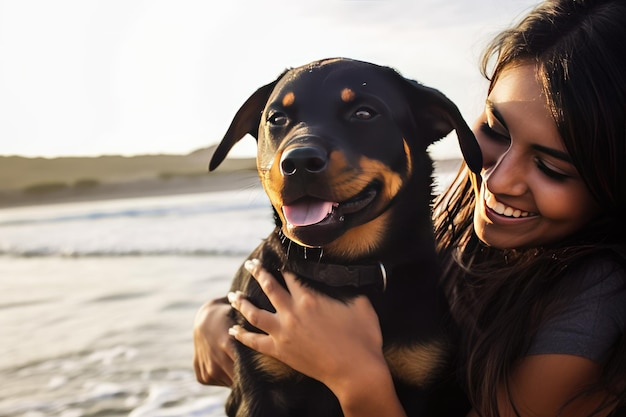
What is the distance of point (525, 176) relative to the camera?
1772 millimetres

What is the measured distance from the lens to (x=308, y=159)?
5.24 feet

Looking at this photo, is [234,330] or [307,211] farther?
[234,330]

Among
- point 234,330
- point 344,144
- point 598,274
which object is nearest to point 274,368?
point 234,330

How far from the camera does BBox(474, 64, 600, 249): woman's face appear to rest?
1.75 m

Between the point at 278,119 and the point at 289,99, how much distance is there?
68 millimetres

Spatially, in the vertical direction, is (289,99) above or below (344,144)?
above

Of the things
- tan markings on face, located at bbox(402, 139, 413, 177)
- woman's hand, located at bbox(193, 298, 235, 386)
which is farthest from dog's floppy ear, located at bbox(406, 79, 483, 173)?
woman's hand, located at bbox(193, 298, 235, 386)

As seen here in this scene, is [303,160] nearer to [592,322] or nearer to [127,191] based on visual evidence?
[592,322]

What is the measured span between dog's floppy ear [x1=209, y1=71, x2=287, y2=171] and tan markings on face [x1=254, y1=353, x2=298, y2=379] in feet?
1.92

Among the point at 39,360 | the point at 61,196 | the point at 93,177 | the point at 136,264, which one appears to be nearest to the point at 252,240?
the point at 136,264

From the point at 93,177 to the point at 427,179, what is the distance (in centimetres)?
1980

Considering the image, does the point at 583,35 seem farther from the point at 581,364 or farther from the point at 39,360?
the point at 39,360

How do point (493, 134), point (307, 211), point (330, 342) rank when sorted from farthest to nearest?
point (493, 134)
point (330, 342)
point (307, 211)

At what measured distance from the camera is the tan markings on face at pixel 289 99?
6.08 feet
